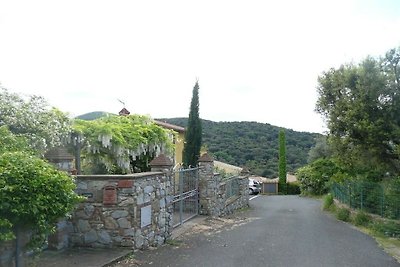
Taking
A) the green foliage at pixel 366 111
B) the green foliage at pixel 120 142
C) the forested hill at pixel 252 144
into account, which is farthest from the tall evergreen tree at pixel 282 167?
the green foliage at pixel 120 142

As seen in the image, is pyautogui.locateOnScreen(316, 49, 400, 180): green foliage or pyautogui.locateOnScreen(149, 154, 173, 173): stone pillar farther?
pyautogui.locateOnScreen(316, 49, 400, 180): green foliage

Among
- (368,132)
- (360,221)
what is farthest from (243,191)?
(368,132)

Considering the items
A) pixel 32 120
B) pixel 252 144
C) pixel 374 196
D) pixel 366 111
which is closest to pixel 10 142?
pixel 32 120

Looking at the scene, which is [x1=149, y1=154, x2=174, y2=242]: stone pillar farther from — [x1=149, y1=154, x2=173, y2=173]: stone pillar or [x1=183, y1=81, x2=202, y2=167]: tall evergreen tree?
[x1=183, y1=81, x2=202, y2=167]: tall evergreen tree

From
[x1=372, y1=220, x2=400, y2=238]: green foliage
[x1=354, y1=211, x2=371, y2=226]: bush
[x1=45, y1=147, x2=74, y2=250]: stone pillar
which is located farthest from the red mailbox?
[x1=354, y1=211, x2=371, y2=226]: bush

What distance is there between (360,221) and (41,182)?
11371 millimetres

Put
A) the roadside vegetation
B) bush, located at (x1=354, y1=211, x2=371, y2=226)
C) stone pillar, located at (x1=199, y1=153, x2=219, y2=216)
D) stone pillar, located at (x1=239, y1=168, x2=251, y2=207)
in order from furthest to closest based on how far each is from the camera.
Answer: stone pillar, located at (x1=239, y1=168, x2=251, y2=207)
stone pillar, located at (x1=199, y1=153, x2=219, y2=216)
bush, located at (x1=354, y1=211, x2=371, y2=226)
the roadside vegetation

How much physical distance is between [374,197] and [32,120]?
406 inches

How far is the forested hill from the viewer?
4841cm

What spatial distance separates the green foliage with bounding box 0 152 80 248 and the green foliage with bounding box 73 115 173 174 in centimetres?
523

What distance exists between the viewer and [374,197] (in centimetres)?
1336

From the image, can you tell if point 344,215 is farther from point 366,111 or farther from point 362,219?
point 366,111

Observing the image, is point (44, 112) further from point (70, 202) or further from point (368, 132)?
point (368, 132)

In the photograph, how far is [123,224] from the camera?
798 cm
